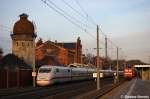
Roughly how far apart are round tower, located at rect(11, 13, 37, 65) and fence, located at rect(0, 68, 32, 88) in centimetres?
3261

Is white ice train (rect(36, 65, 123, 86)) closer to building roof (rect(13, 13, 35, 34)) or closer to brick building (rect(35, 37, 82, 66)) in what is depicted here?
building roof (rect(13, 13, 35, 34))

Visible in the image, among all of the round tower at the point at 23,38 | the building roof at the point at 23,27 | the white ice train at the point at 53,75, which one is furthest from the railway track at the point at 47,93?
the building roof at the point at 23,27

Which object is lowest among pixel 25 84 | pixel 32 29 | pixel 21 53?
pixel 25 84

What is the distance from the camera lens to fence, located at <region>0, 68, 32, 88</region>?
171 feet

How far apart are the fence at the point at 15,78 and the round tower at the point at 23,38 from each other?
32612mm

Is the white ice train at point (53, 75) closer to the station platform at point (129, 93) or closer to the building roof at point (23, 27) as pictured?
the station platform at point (129, 93)

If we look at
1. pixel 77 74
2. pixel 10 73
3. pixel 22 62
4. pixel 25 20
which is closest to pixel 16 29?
pixel 25 20

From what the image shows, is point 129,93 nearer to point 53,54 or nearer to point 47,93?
point 47,93

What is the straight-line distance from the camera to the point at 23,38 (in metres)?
94.8

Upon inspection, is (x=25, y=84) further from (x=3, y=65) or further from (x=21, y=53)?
(x=21, y=53)

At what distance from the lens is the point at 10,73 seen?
5459 cm

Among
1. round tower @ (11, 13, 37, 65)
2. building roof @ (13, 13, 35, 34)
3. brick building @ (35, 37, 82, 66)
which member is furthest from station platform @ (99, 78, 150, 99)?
brick building @ (35, 37, 82, 66)

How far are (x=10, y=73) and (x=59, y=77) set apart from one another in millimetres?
9196

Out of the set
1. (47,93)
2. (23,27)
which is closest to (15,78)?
(47,93)
